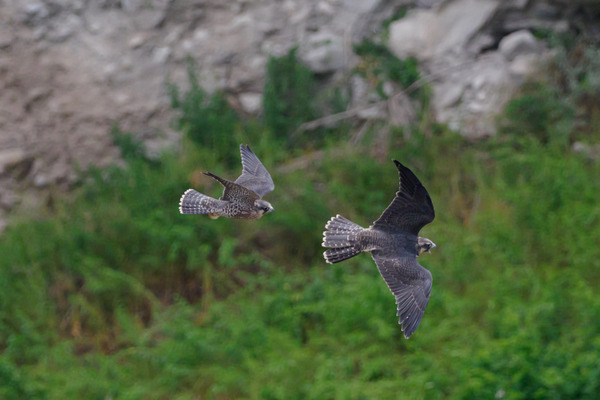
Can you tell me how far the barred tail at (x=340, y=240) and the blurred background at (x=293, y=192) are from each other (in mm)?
3293

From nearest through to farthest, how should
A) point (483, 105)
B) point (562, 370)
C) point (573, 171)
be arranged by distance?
1. point (562, 370)
2. point (573, 171)
3. point (483, 105)

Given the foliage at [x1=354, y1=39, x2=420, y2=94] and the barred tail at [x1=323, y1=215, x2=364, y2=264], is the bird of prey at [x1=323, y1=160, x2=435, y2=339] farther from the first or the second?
the foliage at [x1=354, y1=39, x2=420, y2=94]

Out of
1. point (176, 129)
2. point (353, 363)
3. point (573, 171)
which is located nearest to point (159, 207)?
point (176, 129)

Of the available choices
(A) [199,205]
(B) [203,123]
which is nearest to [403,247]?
(A) [199,205]

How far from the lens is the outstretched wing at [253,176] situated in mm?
3172

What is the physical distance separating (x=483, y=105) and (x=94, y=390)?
492cm

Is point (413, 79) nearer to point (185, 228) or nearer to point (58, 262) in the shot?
point (185, 228)

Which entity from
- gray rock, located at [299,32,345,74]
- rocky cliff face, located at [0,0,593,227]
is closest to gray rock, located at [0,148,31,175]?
rocky cliff face, located at [0,0,593,227]

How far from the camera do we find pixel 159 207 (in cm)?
775

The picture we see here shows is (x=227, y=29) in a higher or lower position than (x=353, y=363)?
higher

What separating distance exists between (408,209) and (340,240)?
0.43 m

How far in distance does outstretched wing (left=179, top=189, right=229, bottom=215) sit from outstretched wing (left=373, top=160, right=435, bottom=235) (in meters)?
0.59

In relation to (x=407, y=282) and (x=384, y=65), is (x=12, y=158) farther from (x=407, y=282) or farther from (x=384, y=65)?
(x=407, y=282)

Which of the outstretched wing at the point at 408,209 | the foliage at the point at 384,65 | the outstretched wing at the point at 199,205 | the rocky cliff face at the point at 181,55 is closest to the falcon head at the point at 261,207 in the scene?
the outstretched wing at the point at 199,205
